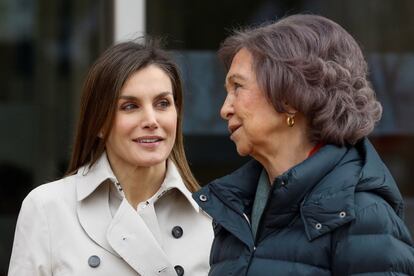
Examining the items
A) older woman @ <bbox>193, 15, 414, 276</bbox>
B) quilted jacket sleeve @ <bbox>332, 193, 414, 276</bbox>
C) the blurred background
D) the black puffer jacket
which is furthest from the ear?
the blurred background

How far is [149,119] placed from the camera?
3715mm

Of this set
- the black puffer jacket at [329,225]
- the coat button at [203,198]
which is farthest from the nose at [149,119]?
the black puffer jacket at [329,225]

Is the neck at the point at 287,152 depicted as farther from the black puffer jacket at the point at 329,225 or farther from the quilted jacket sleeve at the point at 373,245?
the quilted jacket sleeve at the point at 373,245

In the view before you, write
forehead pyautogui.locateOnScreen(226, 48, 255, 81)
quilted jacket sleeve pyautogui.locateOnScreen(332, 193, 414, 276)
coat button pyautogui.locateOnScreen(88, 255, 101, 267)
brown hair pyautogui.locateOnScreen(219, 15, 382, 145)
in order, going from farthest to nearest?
coat button pyautogui.locateOnScreen(88, 255, 101, 267) → forehead pyautogui.locateOnScreen(226, 48, 255, 81) → brown hair pyautogui.locateOnScreen(219, 15, 382, 145) → quilted jacket sleeve pyautogui.locateOnScreen(332, 193, 414, 276)

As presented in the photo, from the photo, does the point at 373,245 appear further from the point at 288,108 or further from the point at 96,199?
the point at 96,199

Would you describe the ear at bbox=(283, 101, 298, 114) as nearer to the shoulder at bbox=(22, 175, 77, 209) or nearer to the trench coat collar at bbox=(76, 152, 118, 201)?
the trench coat collar at bbox=(76, 152, 118, 201)

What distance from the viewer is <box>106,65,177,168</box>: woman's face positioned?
373 cm

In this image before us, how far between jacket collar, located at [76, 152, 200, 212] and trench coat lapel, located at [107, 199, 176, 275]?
12 centimetres

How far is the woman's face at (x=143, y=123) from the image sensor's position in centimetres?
373

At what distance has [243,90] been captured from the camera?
3.19m

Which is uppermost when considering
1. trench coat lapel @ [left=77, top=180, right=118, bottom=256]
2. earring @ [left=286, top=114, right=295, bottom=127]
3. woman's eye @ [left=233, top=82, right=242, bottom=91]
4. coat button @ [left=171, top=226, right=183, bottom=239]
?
woman's eye @ [left=233, top=82, right=242, bottom=91]

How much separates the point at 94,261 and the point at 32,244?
8.9 inches

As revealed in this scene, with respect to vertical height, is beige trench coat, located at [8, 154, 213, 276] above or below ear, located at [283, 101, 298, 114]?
below

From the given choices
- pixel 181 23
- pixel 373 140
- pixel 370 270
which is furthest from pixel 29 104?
pixel 370 270
